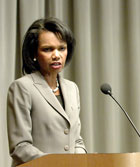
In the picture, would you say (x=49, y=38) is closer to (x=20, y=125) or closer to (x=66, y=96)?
(x=66, y=96)

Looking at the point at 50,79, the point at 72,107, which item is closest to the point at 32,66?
the point at 50,79

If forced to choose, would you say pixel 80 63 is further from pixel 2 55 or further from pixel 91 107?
pixel 2 55

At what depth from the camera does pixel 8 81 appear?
110 inches

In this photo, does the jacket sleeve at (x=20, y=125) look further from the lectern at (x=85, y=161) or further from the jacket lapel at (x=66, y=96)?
the lectern at (x=85, y=161)

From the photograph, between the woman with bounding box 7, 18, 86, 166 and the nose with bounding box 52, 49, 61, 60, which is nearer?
the woman with bounding box 7, 18, 86, 166

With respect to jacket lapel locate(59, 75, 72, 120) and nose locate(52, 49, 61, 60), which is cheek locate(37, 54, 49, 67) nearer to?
nose locate(52, 49, 61, 60)

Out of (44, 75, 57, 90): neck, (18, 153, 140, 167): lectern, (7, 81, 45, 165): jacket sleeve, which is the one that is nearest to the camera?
(18, 153, 140, 167): lectern

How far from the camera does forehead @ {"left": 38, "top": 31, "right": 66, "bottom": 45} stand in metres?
1.82

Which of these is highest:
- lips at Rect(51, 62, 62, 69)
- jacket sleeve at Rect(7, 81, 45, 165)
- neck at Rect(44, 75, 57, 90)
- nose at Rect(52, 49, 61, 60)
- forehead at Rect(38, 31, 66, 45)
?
forehead at Rect(38, 31, 66, 45)

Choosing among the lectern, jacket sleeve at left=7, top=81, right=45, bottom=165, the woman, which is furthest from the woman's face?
the lectern

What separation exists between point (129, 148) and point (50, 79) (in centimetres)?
142

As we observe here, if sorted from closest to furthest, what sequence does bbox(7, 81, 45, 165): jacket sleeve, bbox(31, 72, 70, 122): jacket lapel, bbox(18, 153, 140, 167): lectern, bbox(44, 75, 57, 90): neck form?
1. bbox(18, 153, 140, 167): lectern
2. bbox(7, 81, 45, 165): jacket sleeve
3. bbox(31, 72, 70, 122): jacket lapel
4. bbox(44, 75, 57, 90): neck

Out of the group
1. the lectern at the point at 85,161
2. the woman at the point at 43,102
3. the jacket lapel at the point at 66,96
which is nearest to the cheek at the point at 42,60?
the woman at the point at 43,102

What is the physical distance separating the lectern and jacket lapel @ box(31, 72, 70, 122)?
0.57 meters
